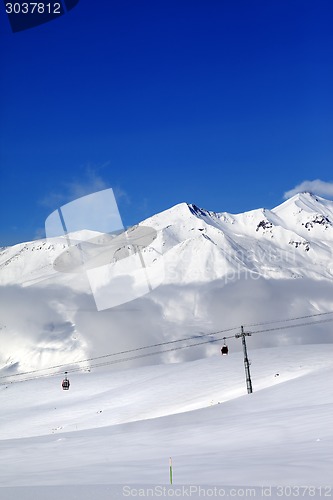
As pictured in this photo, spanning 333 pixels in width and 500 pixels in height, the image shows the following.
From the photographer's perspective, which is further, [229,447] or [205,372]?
[205,372]

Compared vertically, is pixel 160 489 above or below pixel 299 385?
below

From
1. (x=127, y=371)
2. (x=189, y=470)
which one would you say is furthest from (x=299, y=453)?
(x=127, y=371)

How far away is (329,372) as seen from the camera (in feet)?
119

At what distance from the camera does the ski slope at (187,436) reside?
1125 cm

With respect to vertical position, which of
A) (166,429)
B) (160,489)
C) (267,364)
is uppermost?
(267,364)

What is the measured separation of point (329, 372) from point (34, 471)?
24.9m

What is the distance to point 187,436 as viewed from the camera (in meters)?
21.9

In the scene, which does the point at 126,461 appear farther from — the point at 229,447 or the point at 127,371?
the point at 127,371

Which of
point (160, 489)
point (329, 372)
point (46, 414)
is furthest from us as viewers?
point (46, 414)

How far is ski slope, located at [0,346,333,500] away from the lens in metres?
11.2

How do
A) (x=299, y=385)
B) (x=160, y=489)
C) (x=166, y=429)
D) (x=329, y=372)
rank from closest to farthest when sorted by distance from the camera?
(x=160, y=489)
(x=166, y=429)
(x=299, y=385)
(x=329, y=372)

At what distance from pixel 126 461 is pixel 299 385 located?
63.6ft

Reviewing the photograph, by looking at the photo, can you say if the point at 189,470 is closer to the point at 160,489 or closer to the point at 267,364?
the point at 160,489

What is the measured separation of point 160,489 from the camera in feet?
32.6
